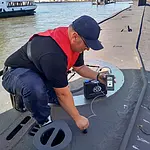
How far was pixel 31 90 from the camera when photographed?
1322 millimetres

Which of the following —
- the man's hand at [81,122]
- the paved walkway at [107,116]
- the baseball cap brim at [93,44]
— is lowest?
the paved walkway at [107,116]

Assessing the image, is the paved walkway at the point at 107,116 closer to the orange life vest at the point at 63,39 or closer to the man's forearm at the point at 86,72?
the man's forearm at the point at 86,72

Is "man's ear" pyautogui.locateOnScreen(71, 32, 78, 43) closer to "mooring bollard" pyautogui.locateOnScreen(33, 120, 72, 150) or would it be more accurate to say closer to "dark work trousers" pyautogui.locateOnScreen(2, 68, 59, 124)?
"dark work trousers" pyautogui.locateOnScreen(2, 68, 59, 124)

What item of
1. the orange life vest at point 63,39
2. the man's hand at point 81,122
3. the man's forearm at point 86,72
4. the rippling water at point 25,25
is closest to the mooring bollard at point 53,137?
the man's hand at point 81,122

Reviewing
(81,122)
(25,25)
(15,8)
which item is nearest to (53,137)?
(81,122)

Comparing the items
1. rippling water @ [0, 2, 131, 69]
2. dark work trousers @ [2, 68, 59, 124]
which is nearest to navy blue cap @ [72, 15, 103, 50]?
dark work trousers @ [2, 68, 59, 124]

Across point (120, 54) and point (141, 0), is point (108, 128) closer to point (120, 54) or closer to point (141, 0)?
point (120, 54)

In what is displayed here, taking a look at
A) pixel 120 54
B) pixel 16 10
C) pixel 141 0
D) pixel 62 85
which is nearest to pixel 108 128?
pixel 62 85

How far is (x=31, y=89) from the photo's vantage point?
4.33 ft

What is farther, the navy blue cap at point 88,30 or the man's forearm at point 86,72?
the man's forearm at point 86,72

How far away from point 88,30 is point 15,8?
23.8 m

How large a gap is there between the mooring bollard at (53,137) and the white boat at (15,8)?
2237 cm

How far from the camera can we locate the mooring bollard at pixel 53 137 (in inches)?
42.9

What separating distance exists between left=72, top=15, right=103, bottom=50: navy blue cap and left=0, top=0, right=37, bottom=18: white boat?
73.0 ft
